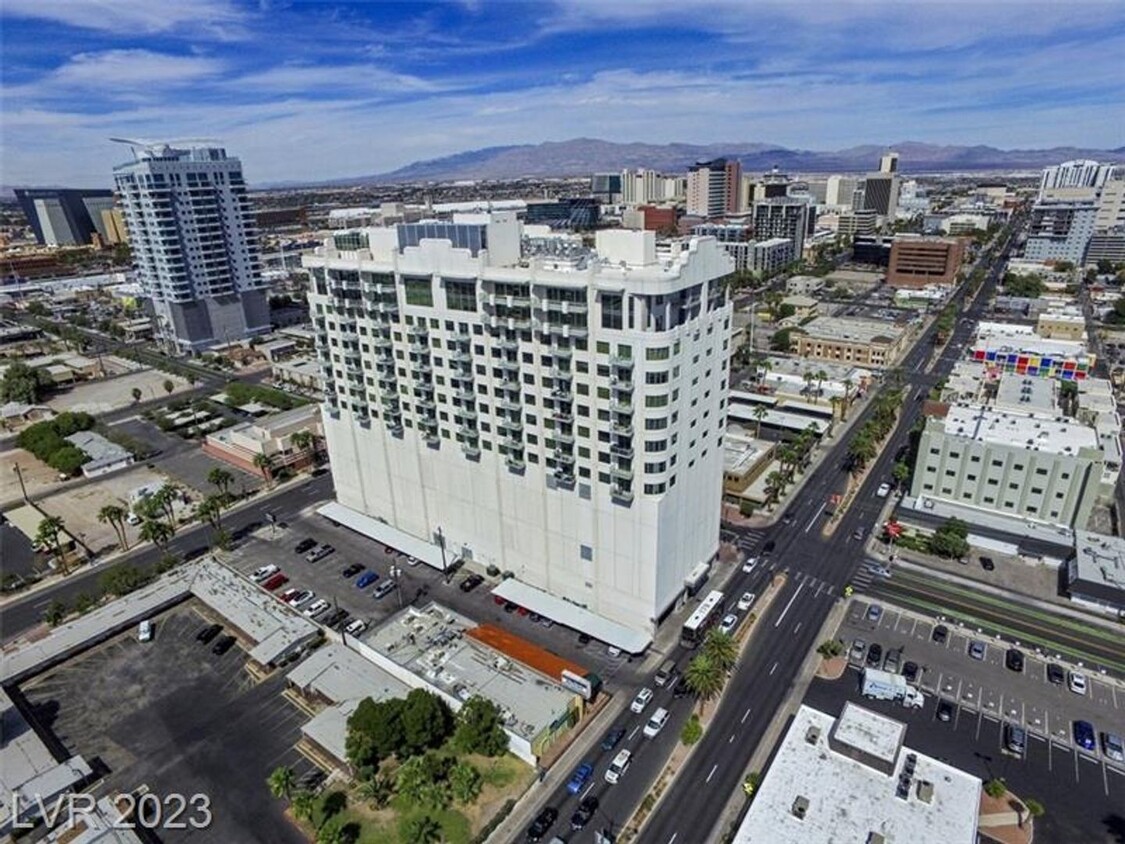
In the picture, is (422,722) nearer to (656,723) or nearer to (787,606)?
Answer: (656,723)

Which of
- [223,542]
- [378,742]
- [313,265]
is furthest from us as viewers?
[223,542]

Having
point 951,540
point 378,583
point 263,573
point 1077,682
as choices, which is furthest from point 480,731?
point 951,540

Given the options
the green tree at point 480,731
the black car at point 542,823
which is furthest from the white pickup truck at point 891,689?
the green tree at point 480,731

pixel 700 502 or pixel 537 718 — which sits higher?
pixel 700 502

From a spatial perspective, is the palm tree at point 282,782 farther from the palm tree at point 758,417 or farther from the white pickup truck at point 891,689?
the palm tree at point 758,417

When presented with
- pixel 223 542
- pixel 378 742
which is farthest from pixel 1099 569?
pixel 223 542

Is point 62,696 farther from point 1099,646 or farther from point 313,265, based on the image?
point 1099,646
